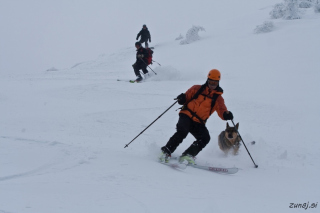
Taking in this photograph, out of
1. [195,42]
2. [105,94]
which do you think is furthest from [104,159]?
[195,42]

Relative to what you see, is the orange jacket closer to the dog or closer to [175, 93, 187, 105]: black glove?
[175, 93, 187, 105]: black glove

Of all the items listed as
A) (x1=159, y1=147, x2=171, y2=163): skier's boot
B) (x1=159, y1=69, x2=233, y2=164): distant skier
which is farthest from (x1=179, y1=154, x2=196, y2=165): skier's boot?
(x1=159, y1=147, x2=171, y2=163): skier's boot

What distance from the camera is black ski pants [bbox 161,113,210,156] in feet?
17.5

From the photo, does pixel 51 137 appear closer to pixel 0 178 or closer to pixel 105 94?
pixel 0 178

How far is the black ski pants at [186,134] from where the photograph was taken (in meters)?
5.35

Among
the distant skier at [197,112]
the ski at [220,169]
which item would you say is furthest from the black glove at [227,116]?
the ski at [220,169]

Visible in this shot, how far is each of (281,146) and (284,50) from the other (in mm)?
10908

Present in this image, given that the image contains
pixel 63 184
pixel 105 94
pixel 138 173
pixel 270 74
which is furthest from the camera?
pixel 270 74

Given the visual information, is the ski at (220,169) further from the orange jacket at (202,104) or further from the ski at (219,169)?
the orange jacket at (202,104)

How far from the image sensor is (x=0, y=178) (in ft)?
11.1

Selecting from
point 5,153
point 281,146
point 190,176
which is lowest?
point 281,146

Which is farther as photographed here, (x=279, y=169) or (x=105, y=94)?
(x=105, y=94)

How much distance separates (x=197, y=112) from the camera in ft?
17.7

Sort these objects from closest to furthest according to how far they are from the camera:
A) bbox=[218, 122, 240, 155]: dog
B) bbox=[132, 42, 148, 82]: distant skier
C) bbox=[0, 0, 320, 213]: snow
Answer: bbox=[0, 0, 320, 213]: snow, bbox=[218, 122, 240, 155]: dog, bbox=[132, 42, 148, 82]: distant skier
